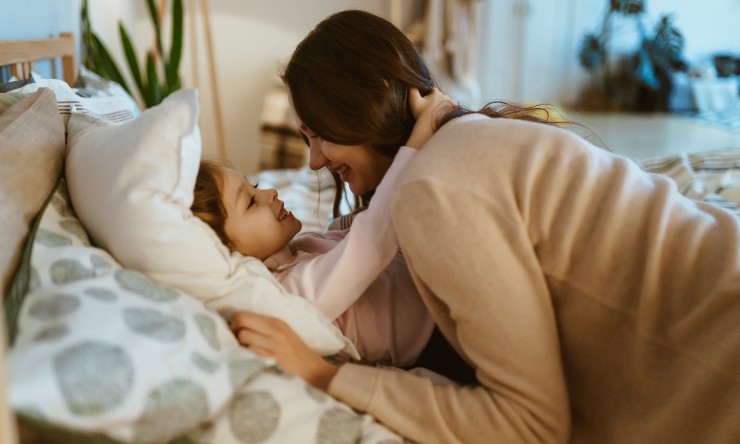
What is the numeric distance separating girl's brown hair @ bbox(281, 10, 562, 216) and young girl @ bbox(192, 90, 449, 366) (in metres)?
0.04

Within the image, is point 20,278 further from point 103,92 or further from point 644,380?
point 103,92

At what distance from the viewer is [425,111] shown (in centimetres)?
102

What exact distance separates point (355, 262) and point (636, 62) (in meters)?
5.35

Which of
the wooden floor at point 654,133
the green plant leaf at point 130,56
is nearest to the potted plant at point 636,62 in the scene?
the wooden floor at point 654,133

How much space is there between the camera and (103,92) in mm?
1668

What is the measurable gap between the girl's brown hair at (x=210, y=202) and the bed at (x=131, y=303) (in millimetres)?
115

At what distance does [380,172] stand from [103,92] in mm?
914

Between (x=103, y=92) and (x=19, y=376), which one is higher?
(x=103, y=92)

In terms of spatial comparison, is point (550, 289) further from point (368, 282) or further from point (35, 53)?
point (35, 53)

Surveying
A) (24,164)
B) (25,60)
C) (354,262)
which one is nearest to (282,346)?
(354,262)

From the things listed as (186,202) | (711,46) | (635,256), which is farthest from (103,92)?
(711,46)

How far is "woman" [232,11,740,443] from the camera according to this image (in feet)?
2.58

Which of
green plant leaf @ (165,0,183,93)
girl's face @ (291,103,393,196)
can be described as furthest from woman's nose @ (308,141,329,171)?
green plant leaf @ (165,0,183,93)

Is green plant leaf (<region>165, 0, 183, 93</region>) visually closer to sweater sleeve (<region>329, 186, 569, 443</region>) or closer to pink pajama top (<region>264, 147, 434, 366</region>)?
pink pajama top (<region>264, 147, 434, 366</region>)
